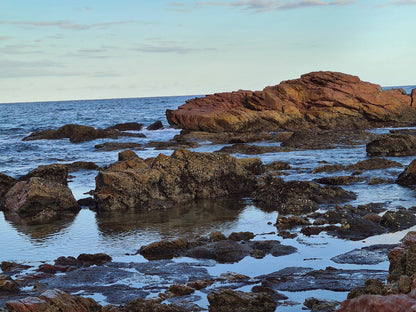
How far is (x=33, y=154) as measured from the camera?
3250cm

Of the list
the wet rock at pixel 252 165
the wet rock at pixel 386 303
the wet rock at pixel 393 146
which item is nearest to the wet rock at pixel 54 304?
the wet rock at pixel 386 303

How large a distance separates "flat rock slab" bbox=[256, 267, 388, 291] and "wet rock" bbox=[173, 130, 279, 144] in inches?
1037

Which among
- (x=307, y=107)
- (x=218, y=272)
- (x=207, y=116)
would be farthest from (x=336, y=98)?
(x=218, y=272)

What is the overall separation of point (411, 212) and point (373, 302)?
7893mm

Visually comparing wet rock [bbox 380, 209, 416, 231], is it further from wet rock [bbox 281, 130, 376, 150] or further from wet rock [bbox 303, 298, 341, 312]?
wet rock [bbox 281, 130, 376, 150]

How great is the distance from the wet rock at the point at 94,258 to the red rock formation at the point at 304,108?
32.6 metres

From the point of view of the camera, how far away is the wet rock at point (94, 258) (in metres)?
9.02

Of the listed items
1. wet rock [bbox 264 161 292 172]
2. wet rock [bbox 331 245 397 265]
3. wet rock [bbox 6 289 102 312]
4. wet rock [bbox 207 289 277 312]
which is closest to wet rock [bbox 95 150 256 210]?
wet rock [bbox 264 161 292 172]

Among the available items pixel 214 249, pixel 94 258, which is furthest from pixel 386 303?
pixel 94 258

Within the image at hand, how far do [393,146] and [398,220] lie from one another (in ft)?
47.2

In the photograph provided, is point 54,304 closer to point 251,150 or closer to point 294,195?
point 294,195

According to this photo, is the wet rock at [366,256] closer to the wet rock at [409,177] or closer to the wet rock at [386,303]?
the wet rock at [386,303]

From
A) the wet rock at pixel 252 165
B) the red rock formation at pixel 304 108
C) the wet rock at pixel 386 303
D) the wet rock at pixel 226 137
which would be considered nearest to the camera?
the wet rock at pixel 386 303

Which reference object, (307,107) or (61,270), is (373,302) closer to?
(61,270)
